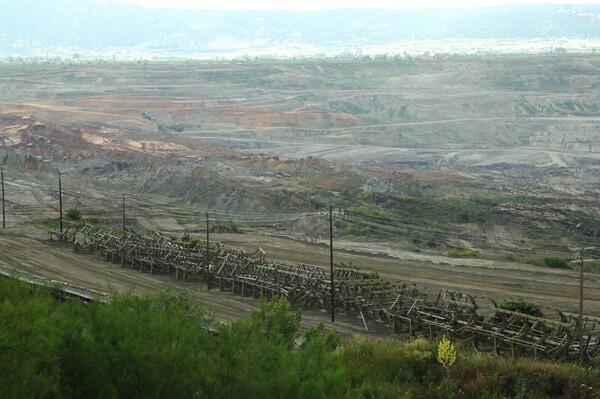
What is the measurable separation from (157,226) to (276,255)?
11.7 m

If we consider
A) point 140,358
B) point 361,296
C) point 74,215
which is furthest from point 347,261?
point 140,358

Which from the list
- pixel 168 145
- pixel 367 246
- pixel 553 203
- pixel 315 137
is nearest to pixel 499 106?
pixel 315 137

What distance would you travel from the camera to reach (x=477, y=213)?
63156mm

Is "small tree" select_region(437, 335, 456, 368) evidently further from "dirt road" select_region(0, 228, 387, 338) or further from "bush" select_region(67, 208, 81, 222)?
"bush" select_region(67, 208, 81, 222)

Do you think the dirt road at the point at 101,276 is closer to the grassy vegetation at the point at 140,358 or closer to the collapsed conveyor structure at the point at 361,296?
the collapsed conveyor structure at the point at 361,296

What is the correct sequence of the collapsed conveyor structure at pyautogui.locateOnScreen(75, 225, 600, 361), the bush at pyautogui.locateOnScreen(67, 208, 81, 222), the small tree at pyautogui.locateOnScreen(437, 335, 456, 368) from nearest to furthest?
the small tree at pyautogui.locateOnScreen(437, 335, 456, 368) → the collapsed conveyor structure at pyautogui.locateOnScreen(75, 225, 600, 361) → the bush at pyautogui.locateOnScreen(67, 208, 81, 222)

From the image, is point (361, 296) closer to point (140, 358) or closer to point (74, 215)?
point (140, 358)

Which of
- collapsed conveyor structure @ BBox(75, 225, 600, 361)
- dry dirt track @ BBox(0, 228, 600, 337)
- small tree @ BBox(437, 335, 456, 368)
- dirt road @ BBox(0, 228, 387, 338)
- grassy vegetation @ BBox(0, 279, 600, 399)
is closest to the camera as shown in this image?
grassy vegetation @ BBox(0, 279, 600, 399)

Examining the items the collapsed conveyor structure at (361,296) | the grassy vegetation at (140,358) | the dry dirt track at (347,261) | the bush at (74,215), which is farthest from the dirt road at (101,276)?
the grassy vegetation at (140,358)

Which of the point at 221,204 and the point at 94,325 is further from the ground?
the point at 94,325

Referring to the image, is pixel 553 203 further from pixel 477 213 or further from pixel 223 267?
pixel 223 267

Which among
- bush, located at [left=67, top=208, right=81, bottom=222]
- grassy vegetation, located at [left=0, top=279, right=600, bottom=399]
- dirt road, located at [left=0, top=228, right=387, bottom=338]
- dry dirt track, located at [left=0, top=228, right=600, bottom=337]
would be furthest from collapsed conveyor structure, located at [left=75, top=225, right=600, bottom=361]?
grassy vegetation, located at [left=0, top=279, right=600, bottom=399]

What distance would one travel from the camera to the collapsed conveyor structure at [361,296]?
88.2 feet

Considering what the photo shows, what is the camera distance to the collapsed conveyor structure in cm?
2689
